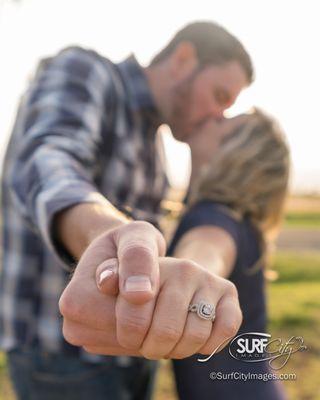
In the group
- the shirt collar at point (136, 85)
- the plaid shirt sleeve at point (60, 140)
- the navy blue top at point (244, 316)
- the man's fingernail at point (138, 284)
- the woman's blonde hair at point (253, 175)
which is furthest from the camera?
the shirt collar at point (136, 85)

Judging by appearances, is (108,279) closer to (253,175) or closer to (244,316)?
(244,316)

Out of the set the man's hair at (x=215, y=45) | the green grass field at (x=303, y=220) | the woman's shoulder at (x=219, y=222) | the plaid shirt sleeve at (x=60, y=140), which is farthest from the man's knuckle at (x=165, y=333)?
the green grass field at (x=303, y=220)

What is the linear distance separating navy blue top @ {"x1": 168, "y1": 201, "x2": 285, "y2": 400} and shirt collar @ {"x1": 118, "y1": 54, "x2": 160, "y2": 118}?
88 cm

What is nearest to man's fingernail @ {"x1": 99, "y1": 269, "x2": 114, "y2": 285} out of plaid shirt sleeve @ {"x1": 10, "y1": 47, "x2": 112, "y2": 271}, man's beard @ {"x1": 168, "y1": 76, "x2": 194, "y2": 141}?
plaid shirt sleeve @ {"x1": 10, "y1": 47, "x2": 112, "y2": 271}

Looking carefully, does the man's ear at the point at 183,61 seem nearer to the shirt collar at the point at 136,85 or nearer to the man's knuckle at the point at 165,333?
the shirt collar at the point at 136,85

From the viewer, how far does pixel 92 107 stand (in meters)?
1.96

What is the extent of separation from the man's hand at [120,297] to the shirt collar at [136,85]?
169 centimetres

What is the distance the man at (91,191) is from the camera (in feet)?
2.82

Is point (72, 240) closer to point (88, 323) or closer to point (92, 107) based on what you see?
point (88, 323)

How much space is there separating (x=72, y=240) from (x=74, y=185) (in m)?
0.14

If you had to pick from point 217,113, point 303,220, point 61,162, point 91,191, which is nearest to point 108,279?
point 91,191

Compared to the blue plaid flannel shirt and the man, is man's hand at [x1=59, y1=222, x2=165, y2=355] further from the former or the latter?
the blue plaid flannel shirt

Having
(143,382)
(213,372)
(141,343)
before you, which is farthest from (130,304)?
(143,382)

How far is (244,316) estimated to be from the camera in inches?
67.2
